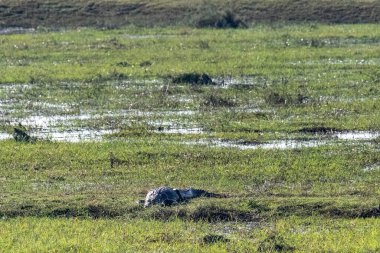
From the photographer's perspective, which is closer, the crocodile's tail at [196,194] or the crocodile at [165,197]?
the crocodile at [165,197]

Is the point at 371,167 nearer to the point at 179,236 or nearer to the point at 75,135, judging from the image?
the point at 179,236

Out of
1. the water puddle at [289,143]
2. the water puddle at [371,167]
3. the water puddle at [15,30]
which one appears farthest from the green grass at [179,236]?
the water puddle at [15,30]

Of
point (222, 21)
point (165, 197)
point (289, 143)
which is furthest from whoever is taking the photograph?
point (222, 21)

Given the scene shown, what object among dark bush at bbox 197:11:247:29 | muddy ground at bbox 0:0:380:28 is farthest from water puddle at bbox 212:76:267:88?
muddy ground at bbox 0:0:380:28

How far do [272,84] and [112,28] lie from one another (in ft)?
50.8

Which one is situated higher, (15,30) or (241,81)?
(241,81)

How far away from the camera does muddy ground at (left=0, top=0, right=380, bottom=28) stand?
120 ft

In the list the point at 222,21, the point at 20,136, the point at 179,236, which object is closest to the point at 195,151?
the point at 20,136

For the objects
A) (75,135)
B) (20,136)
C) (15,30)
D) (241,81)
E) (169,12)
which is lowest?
(15,30)

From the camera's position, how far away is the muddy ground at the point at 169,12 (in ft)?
120

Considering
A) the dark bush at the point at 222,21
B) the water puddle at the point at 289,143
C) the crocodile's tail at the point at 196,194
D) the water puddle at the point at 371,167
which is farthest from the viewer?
the dark bush at the point at 222,21

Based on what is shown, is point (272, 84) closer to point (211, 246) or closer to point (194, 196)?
point (194, 196)

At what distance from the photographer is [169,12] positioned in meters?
38.0

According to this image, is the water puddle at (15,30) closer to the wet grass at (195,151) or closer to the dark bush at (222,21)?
the dark bush at (222,21)
